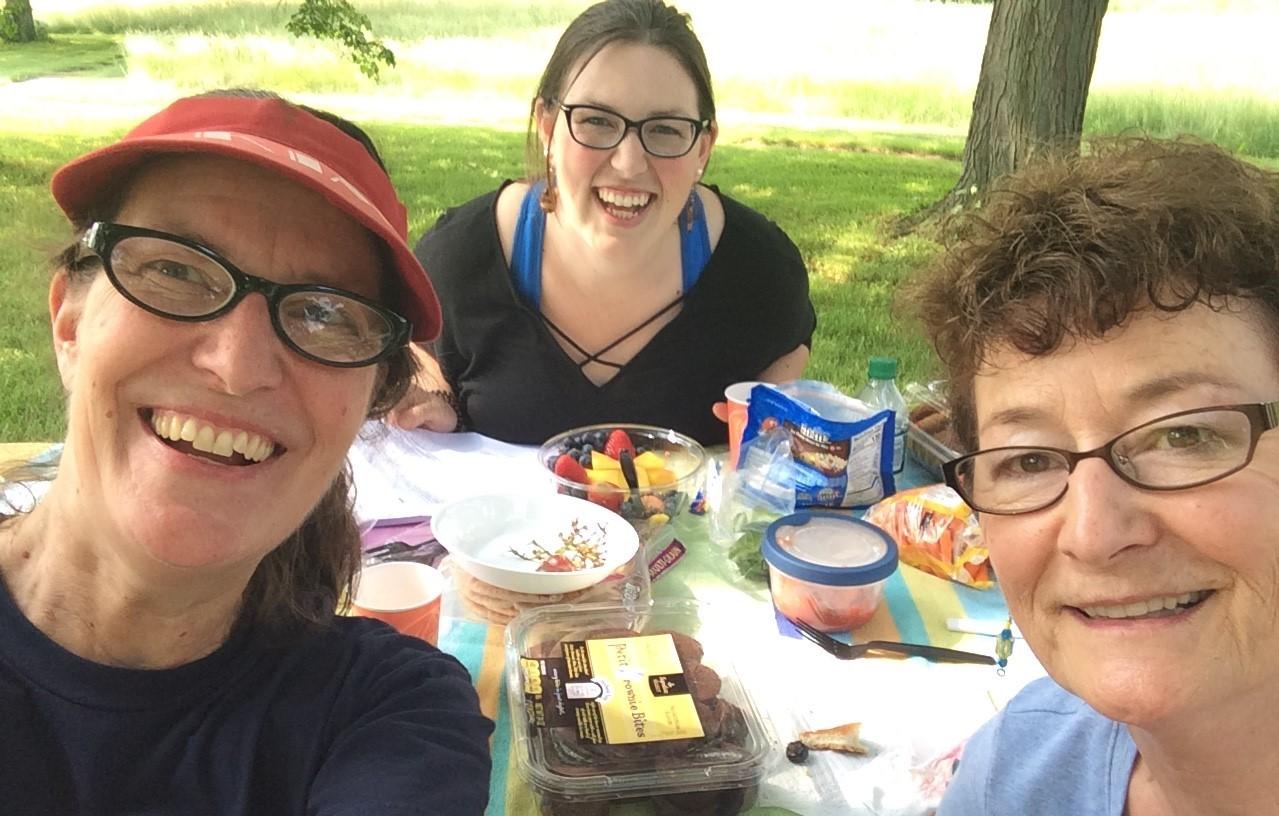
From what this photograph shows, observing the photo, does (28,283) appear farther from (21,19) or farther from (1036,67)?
(21,19)

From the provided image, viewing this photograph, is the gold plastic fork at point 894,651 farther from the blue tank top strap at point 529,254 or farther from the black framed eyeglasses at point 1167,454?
the blue tank top strap at point 529,254

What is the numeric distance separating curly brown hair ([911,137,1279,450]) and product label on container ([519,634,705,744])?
54 cm

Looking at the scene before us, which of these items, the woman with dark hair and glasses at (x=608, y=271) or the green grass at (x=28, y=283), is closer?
the green grass at (x=28, y=283)

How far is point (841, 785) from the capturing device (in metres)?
1.31

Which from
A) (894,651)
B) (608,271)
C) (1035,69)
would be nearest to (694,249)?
(608,271)

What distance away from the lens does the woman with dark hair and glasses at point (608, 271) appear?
2285 mm

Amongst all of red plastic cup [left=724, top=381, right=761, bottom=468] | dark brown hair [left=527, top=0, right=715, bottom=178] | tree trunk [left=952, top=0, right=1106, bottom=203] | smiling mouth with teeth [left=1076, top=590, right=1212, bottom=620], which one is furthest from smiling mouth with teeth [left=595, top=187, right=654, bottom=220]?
tree trunk [left=952, top=0, right=1106, bottom=203]

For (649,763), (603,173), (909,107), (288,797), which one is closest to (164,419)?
(288,797)

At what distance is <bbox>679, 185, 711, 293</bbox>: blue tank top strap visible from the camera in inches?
98.3

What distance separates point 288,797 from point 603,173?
1608mm

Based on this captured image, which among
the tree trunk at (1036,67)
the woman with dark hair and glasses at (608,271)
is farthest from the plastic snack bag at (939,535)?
the tree trunk at (1036,67)

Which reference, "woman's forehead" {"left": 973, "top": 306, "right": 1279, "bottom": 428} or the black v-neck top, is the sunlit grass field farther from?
"woman's forehead" {"left": 973, "top": 306, "right": 1279, "bottom": 428}

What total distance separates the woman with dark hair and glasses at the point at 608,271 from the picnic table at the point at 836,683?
47 centimetres

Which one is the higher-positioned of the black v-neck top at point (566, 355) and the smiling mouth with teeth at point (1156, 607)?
the smiling mouth with teeth at point (1156, 607)
